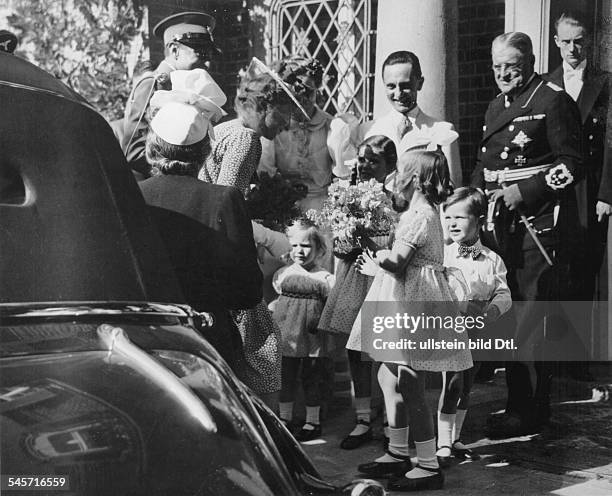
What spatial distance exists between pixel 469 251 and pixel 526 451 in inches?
28.8

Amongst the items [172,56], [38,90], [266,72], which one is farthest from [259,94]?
[38,90]

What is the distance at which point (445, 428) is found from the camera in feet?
11.0

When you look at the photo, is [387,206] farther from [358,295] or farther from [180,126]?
[180,126]

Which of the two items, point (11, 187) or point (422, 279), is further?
point (422, 279)

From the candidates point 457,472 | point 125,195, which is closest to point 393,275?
point 457,472

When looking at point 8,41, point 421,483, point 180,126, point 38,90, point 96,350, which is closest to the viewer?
point 96,350

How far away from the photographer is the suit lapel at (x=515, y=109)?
11.8 ft

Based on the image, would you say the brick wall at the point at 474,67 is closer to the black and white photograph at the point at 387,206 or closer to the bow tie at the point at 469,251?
the black and white photograph at the point at 387,206

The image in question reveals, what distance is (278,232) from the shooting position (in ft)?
11.5

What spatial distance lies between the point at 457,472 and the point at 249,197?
115 cm

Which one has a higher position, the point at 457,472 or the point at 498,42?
the point at 498,42

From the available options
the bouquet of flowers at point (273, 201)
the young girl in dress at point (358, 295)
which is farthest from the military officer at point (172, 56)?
→ the young girl in dress at point (358, 295)

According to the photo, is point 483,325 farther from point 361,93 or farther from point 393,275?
point 361,93

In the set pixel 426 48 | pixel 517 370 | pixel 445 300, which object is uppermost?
pixel 426 48
